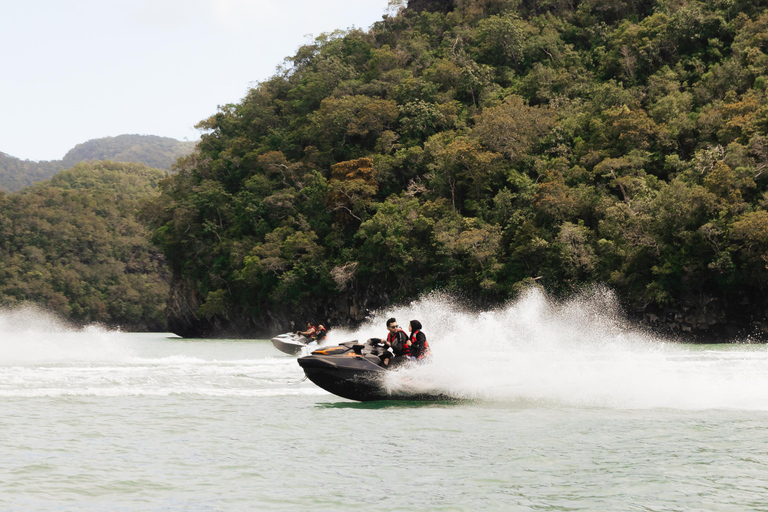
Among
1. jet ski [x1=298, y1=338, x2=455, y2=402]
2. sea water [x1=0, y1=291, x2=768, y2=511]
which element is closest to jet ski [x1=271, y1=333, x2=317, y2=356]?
sea water [x1=0, y1=291, x2=768, y2=511]

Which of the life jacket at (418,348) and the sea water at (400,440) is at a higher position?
the life jacket at (418,348)

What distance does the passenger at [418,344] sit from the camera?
15641 millimetres

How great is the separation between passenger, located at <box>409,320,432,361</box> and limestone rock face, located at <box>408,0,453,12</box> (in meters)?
70.9

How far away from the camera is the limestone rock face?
81000 millimetres

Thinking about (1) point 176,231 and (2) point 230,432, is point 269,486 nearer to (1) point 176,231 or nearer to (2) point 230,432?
(2) point 230,432

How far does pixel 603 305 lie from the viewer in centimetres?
4425

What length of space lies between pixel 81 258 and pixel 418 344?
102 m

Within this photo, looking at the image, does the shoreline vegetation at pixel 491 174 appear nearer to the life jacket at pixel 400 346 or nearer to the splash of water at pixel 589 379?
the splash of water at pixel 589 379

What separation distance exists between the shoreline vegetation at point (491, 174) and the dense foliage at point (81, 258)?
1238 inches

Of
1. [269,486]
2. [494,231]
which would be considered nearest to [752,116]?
[494,231]

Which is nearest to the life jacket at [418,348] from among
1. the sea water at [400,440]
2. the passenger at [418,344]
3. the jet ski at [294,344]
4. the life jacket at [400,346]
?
the passenger at [418,344]

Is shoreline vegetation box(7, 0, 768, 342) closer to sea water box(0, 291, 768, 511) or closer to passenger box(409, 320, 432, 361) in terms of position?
sea water box(0, 291, 768, 511)

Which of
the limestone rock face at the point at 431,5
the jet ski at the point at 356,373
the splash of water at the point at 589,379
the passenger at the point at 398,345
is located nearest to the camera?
the jet ski at the point at 356,373

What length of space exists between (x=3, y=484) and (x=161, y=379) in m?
10.7
